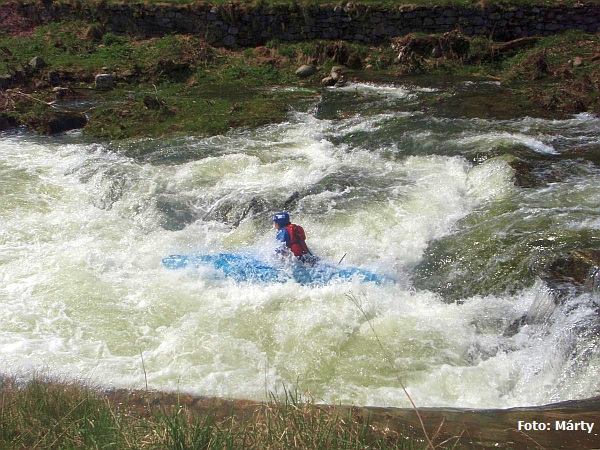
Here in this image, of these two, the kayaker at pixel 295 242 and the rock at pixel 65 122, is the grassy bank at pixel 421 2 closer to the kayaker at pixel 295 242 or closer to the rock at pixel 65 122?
the rock at pixel 65 122

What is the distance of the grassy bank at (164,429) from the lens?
296 cm

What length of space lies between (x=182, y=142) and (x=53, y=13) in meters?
10.4

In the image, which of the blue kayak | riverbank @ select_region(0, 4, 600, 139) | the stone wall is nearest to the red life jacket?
the blue kayak

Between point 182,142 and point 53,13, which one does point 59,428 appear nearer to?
point 182,142

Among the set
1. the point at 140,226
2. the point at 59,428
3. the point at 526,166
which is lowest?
the point at 140,226

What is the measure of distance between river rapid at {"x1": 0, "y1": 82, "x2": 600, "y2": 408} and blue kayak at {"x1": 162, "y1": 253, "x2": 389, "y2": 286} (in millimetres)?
128

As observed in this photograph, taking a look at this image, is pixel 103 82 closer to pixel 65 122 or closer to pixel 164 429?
pixel 65 122

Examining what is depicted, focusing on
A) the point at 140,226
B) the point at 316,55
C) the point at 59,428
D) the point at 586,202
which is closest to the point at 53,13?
the point at 316,55

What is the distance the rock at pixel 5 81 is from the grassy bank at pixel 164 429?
11883 mm

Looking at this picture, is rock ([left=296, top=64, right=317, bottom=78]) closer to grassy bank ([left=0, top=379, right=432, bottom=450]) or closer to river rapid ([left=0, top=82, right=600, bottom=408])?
river rapid ([left=0, top=82, right=600, bottom=408])

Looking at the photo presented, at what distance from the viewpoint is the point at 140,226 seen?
8.35m

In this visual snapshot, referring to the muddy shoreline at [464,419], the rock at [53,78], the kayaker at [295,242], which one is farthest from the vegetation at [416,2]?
the muddy shoreline at [464,419]

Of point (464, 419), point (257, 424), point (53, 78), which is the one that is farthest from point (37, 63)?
point (464, 419)

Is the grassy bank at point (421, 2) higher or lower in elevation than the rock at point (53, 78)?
higher
